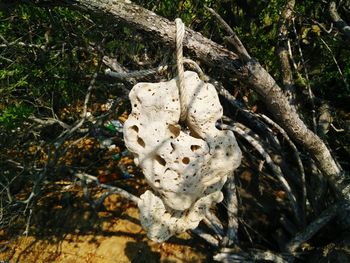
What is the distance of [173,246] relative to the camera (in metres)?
4.94

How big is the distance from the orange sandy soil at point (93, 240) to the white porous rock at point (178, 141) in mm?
3140

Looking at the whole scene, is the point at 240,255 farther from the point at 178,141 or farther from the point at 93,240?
the point at 178,141

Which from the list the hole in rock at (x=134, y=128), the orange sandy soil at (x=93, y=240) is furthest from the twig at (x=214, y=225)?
the hole in rock at (x=134, y=128)

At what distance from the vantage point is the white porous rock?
1.83 m

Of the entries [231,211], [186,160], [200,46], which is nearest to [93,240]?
[231,211]

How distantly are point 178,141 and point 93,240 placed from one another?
3951 millimetres

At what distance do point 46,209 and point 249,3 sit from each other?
459 cm

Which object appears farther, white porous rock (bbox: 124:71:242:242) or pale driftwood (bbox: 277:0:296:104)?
pale driftwood (bbox: 277:0:296:104)

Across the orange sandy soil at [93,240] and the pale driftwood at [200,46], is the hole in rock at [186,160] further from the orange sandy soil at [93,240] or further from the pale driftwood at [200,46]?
the orange sandy soil at [93,240]

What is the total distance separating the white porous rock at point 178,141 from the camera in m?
1.83

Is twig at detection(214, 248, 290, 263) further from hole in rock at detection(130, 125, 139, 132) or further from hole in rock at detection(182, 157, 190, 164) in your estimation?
hole in rock at detection(130, 125, 139, 132)

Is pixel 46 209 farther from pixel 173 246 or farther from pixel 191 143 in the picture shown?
pixel 191 143

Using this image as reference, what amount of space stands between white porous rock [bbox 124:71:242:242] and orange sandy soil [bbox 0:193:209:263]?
3.14 m

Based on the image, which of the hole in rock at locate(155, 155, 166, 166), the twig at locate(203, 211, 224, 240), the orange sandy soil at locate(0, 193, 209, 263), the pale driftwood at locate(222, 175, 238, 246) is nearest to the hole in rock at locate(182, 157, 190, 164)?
the hole in rock at locate(155, 155, 166, 166)
